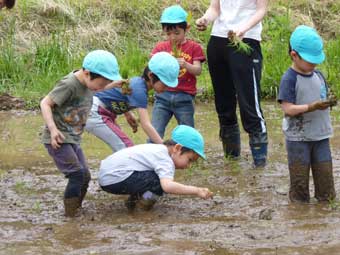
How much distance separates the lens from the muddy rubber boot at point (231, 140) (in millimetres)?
7559

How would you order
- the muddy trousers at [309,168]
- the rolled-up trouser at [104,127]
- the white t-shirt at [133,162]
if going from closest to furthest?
the white t-shirt at [133,162] < the muddy trousers at [309,168] < the rolled-up trouser at [104,127]

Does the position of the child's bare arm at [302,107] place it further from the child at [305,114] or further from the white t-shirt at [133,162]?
the white t-shirt at [133,162]

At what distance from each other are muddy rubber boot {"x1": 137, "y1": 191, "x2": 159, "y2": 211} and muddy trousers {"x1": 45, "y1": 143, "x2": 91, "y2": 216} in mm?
417

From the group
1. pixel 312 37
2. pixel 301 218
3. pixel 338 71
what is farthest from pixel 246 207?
pixel 338 71

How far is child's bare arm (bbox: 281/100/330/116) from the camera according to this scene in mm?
5707

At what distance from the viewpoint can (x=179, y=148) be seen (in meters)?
5.94

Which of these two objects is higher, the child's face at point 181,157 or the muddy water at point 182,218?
the child's face at point 181,157

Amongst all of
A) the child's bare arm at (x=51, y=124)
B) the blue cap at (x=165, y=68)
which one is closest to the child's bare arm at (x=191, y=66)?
the blue cap at (x=165, y=68)

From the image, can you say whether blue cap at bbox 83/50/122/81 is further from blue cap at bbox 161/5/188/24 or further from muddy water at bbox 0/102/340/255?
blue cap at bbox 161/5/188/24

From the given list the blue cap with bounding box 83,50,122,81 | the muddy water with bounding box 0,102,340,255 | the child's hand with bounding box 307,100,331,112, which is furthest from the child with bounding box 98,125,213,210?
the child's hand with bounding box 307,100,331,112

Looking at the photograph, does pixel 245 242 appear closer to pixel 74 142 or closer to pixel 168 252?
pixel 168 252

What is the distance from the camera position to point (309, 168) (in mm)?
6082

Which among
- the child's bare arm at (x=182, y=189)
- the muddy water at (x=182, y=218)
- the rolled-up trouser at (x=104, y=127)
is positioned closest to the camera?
the muddy water at (x=182, y=218)

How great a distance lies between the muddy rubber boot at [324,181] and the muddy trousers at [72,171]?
5.38ft
